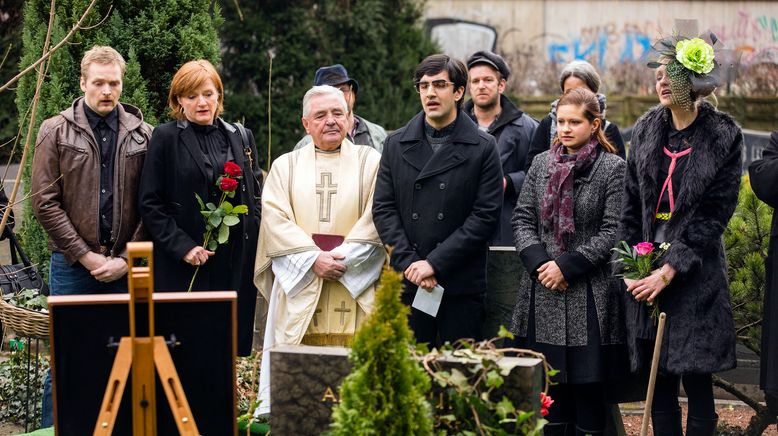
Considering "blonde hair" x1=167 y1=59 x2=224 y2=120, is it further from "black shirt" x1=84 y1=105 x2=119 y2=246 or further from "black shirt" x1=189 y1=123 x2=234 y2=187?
"black shirt" x1=84 y1=105 x2=119 y2=246

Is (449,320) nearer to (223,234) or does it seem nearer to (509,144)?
(223,234)

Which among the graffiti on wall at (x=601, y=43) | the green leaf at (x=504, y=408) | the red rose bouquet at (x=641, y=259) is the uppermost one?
the graffiti on wall at (x=601, y=43)

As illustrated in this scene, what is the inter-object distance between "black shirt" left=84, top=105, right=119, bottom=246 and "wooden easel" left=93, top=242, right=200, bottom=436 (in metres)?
2.33

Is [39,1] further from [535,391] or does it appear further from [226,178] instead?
[535,391]

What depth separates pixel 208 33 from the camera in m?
7.78

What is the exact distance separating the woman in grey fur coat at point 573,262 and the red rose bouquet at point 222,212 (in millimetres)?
1529

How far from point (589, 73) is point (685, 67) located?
1.46 m

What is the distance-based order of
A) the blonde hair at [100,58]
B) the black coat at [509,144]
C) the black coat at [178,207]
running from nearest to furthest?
the black coat at [178,207]
the blonde hair at [100,58]
the black coat at [509,144]

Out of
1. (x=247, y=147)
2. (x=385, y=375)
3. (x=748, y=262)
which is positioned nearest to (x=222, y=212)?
(x=247, y=147)

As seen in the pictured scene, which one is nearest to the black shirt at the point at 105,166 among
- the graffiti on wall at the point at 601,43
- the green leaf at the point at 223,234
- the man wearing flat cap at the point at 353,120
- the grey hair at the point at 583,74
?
the green leaf at the point at 223,234

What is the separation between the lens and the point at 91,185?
20.2 ft

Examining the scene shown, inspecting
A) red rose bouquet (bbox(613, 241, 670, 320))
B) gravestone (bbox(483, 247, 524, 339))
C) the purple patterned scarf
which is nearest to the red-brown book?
gravestone (bbox(483, 247, 524, 339))

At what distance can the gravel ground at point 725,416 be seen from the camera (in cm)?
702

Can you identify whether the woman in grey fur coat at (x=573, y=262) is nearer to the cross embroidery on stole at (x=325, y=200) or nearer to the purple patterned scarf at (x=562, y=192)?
the purple patterned scarf at (x=562, y=192)
